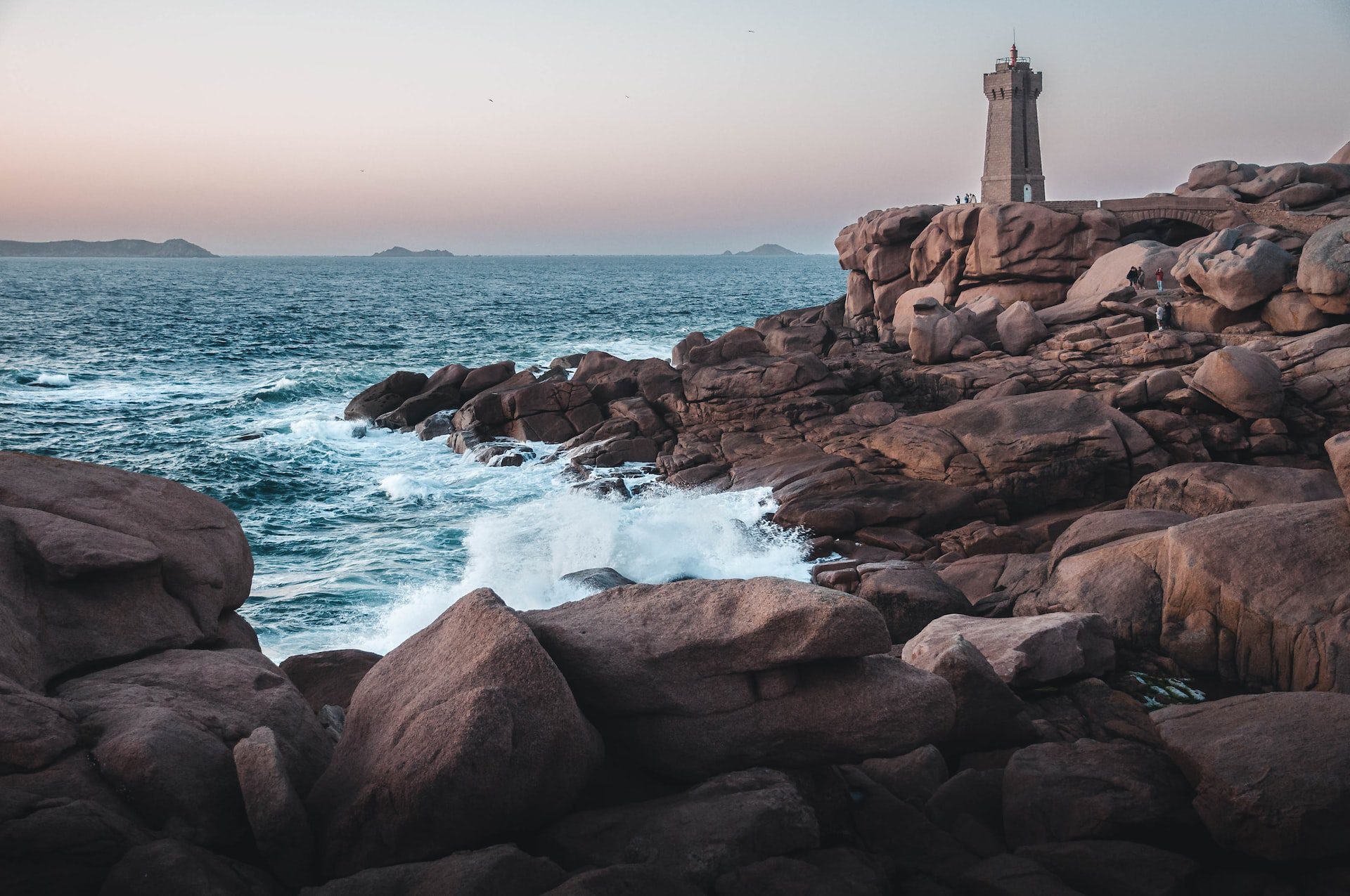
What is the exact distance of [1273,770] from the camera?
6406 mm

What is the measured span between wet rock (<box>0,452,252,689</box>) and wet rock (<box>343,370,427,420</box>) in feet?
82.4

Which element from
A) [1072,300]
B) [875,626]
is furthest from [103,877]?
[1072,300]

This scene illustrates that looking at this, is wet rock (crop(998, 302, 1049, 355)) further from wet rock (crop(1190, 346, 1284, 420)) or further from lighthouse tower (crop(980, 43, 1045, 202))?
lighthouse tower (crop(980, 43, 1045, 202))

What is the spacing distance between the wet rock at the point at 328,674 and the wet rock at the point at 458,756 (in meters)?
2.96

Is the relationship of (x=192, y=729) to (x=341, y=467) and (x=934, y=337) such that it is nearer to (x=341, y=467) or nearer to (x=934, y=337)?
(x=341, y=467)

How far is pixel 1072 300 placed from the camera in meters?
31.9

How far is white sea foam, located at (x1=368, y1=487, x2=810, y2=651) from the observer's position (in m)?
18.2

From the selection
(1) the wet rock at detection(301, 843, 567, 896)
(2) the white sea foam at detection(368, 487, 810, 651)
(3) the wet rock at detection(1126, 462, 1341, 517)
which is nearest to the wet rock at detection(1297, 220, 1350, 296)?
(3) the wet rock at detection(1126, 462, 1341, 517)

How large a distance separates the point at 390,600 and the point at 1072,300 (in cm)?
2579

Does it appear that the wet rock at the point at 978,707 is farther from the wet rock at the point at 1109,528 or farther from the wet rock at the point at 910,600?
the wet rock at the point at 1109,528

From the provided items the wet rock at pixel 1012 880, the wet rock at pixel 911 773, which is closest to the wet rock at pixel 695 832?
the wet rock at pixel 1012 880

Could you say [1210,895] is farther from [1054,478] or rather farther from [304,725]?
[1054,478]

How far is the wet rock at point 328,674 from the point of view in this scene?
10.2 m

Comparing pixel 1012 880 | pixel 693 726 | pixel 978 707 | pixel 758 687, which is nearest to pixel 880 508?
pixel 978 707
